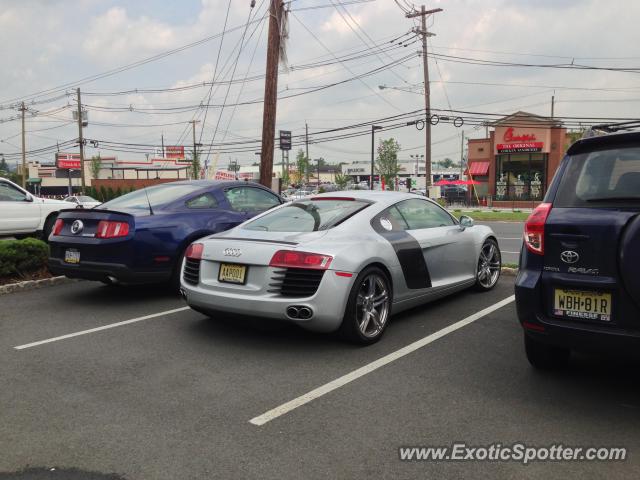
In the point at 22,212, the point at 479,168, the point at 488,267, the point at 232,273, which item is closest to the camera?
the point at 232,273

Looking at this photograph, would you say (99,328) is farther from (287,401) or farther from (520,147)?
(520,147)

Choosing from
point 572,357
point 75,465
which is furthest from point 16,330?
point 572,357

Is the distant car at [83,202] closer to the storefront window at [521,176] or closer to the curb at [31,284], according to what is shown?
the curb at [31,284]

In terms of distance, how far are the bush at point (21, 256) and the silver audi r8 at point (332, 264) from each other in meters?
3.80

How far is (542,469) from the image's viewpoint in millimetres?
2893

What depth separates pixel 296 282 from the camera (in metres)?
4.66

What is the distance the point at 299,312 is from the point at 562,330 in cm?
201

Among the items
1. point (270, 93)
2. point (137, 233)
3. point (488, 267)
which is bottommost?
point (488, 267)

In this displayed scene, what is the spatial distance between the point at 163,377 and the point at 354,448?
1.80 meters

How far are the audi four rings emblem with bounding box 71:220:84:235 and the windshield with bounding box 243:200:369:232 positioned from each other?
220 centimetres

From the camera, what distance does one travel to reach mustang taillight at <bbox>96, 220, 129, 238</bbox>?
249 inches

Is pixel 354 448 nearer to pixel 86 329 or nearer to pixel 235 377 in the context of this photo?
pixel 235 377

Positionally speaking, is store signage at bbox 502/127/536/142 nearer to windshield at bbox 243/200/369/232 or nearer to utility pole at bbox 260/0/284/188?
utility pole at bbox 260/0/284/188

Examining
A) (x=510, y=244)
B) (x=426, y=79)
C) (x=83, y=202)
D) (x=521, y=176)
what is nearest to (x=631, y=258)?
(x=510, y=244)
